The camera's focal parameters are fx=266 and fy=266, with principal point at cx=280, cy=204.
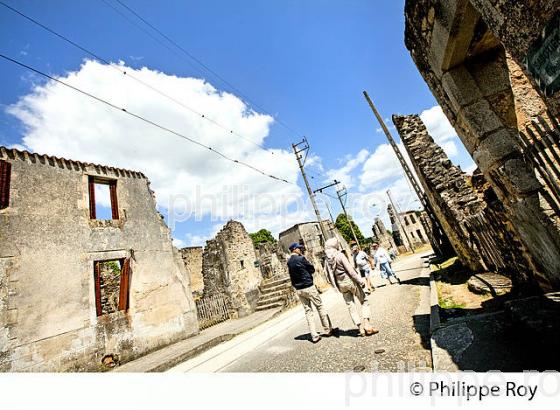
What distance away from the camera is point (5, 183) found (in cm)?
820

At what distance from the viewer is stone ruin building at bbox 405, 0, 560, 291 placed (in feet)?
9.64

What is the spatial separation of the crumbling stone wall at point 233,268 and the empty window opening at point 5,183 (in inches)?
394

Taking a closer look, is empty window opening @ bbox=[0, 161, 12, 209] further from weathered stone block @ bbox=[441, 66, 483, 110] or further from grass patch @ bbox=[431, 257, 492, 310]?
grass patch @ bbox=[431, 257, 492, 310]

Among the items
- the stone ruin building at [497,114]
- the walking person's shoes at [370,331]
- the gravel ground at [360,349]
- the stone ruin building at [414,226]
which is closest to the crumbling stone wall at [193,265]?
the gravel ground at [360,349]

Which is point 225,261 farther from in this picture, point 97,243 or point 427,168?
point 427,168

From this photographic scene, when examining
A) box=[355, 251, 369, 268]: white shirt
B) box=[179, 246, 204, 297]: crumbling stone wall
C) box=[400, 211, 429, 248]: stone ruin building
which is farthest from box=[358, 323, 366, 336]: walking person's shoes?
box=[400, 211, 429, 248]: stone ruin building

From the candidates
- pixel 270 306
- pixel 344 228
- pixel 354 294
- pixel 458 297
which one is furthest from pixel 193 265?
pixel 344 228

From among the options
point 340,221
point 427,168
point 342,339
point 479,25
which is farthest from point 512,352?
point 340,221

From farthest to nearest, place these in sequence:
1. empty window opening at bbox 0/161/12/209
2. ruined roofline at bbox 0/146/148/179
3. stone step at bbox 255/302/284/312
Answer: stone step at bbox 255/302/284/312, ruined roofline at bbox 0/146/148/179, empty window opening at bbox 0/161/12/209

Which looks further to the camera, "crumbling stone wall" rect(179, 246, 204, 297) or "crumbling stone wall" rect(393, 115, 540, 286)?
"crumbling stone wall" rect(179, 246, 204, 297)

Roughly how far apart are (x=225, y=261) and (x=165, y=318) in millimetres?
5627

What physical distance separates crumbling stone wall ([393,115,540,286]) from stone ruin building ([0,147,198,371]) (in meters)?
10.7

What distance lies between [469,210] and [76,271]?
12516 mm

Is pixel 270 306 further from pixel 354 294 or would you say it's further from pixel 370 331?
pixel 370 331
